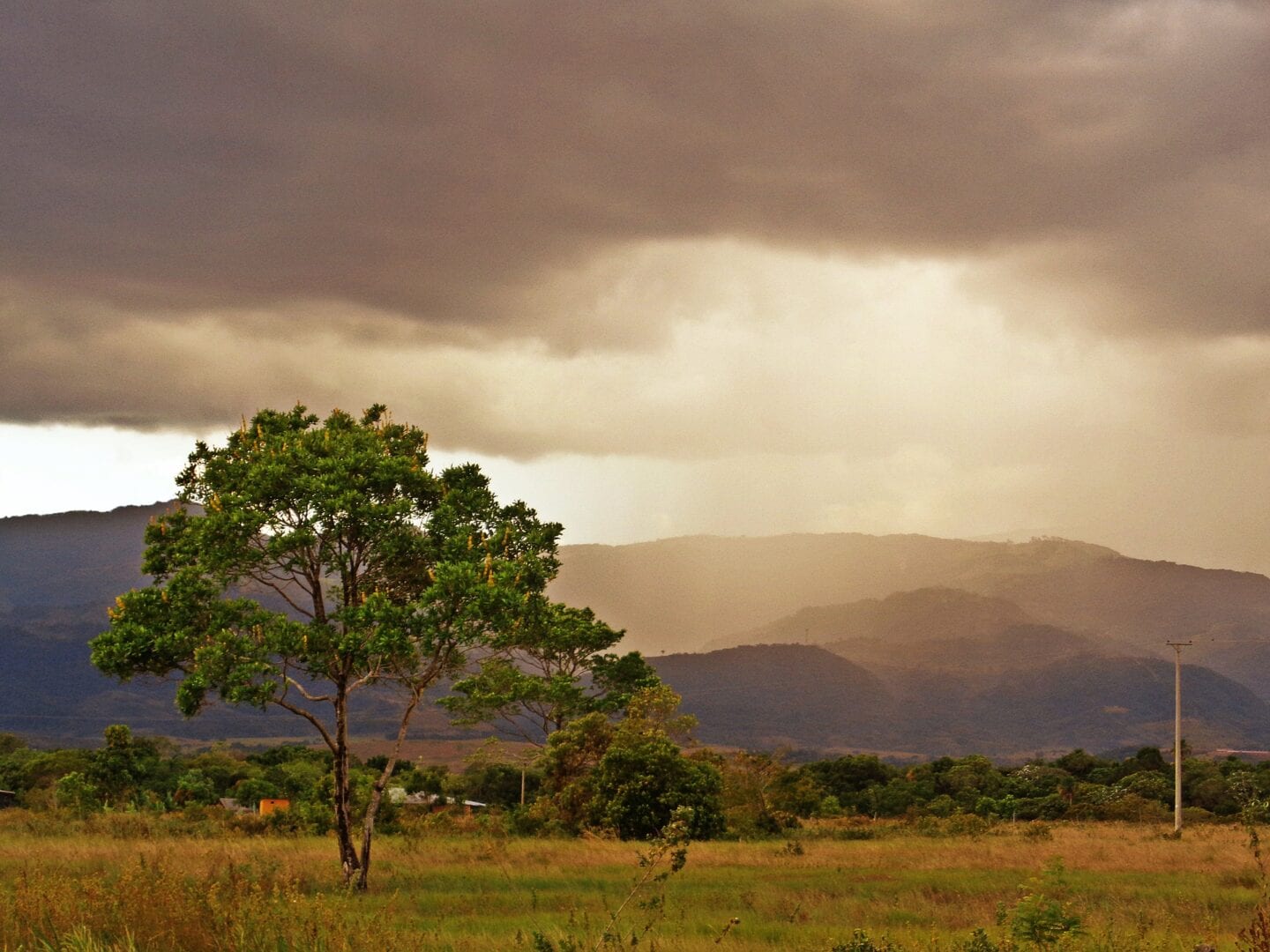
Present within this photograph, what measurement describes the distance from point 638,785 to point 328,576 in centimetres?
2022

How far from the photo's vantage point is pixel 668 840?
12719 mm

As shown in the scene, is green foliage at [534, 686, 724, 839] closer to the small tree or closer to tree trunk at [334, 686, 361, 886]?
the small tree

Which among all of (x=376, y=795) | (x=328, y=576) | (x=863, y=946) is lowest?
(x=376, y=795)

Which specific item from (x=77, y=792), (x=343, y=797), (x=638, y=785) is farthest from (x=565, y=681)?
(x=343, y=797)

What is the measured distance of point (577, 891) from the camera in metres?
26.8

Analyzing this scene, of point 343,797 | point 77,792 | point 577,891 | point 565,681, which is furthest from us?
point 565,681

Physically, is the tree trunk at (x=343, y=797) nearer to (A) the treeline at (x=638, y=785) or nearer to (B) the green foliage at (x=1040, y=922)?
(A) the treeline at (x=638, y=785)

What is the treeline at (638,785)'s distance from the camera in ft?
154

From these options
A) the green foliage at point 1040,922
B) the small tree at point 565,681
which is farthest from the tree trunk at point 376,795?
the small tree at point 565,681

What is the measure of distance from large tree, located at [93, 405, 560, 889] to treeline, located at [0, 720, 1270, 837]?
16.1 meters

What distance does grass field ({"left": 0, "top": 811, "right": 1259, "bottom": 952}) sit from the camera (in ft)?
46.7

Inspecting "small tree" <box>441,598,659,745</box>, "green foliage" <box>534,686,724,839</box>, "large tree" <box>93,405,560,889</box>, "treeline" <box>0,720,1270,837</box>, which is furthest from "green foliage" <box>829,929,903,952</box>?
"small tree" <box>441,598,659,745</box>

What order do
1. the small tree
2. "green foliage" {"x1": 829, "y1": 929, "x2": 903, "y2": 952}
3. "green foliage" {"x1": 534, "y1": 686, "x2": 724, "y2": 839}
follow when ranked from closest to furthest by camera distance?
"green foliage" {"x1": 829, "y1": 929, "x2": 903, "y2": 952}
"green foliage" {"x1": 534, "y1": 686, "x2": 724, "y2": 839}
the small tree

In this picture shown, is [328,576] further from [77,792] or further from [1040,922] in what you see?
[77,792]
